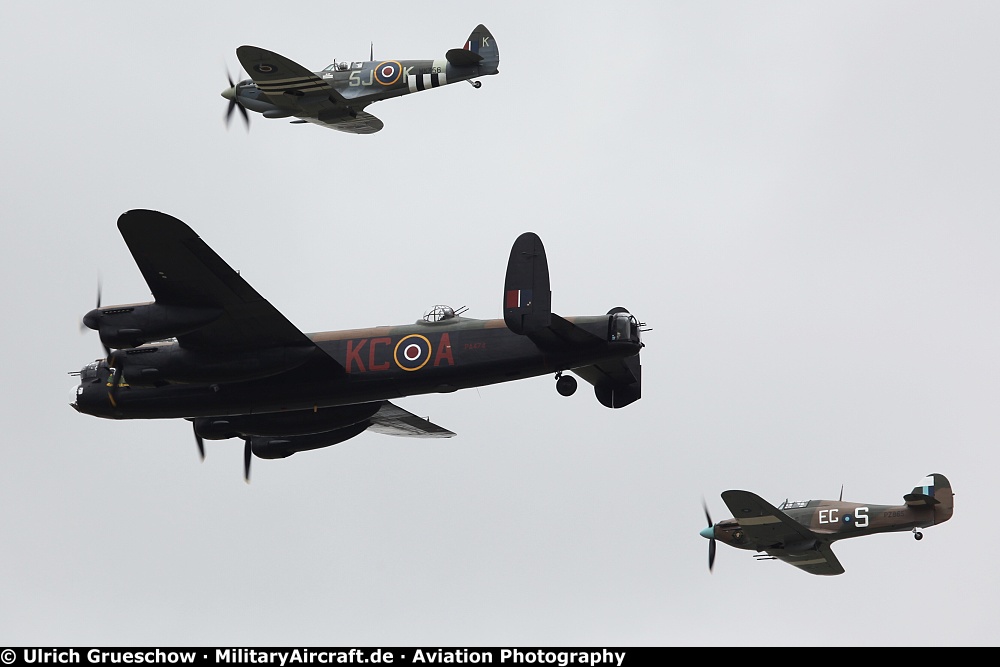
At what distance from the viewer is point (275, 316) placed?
94.6 feet

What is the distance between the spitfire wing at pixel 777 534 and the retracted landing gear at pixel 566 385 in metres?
18.3

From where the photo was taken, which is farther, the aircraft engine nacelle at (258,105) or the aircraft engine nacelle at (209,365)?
the aircraft engine nacelle at (258,105)

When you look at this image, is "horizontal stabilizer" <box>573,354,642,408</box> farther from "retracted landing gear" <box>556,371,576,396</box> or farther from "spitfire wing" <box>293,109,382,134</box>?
"spitfire wing" <box>293,109,382,134</box>

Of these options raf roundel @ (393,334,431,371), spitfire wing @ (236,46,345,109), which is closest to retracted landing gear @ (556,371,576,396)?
raf roundel @ (393,334,431,371)

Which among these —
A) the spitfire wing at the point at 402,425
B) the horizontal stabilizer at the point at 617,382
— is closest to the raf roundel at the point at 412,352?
the horizontal stabilizer at the point at 617,382

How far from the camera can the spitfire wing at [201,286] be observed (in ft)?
87.1

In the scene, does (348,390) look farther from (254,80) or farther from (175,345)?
(254,80)

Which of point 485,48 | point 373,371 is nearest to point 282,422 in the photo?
point 373,371

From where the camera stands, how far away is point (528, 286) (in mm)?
26297

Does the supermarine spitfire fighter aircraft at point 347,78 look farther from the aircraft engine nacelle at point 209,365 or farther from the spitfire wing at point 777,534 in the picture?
the spitfire wing at point 777,534

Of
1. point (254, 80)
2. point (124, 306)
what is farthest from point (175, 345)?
point (254, 80)

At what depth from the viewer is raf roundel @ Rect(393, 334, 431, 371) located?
28812 millimetres

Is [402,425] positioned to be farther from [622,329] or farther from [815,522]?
[815,522]

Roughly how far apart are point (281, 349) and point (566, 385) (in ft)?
22.8
